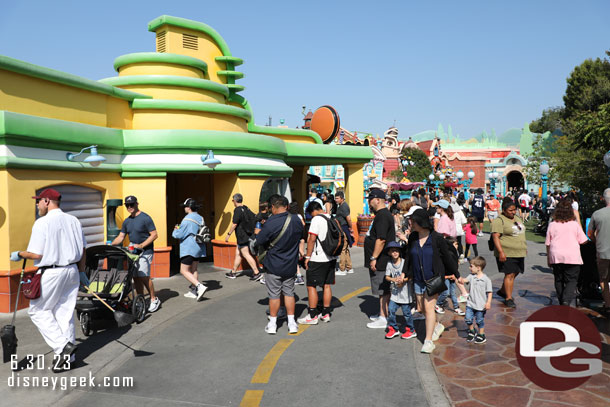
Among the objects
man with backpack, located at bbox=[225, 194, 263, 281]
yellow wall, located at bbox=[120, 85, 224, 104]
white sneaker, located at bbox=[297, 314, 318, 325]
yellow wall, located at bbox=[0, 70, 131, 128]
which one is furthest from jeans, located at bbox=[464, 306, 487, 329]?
yellow wall, located at bbox=[120, 85, 224, 104]

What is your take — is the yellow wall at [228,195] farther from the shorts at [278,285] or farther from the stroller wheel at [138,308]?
the shorts at [278,285]

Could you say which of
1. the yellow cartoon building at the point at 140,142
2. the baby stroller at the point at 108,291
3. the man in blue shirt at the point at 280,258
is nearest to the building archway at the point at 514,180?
the yellow cartoon building at the point at 140,142

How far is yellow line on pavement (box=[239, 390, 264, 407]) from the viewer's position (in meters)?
4.24

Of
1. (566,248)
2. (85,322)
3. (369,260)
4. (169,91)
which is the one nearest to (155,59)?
(169,91)

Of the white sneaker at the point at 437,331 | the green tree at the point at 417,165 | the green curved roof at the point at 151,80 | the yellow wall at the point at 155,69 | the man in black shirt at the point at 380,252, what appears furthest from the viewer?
the green tree at the point at 417,165

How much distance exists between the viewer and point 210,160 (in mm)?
9828

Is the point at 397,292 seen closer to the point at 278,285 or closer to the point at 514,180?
the point at 278,285

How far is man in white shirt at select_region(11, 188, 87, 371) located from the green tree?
50736 millimetres

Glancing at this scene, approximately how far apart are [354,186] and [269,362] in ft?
39.5

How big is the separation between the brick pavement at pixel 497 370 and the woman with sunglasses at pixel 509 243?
593 mm

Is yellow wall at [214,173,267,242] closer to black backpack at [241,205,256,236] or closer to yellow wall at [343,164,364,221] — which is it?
black backpack at [241,205,256,236]

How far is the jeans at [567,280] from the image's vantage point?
681 centimetres

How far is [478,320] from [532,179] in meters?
30.7

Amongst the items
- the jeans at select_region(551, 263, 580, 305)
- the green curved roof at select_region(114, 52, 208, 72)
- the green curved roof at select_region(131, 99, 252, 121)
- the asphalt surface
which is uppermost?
the green curved roof at select_region(114, 52, 208, 72)
